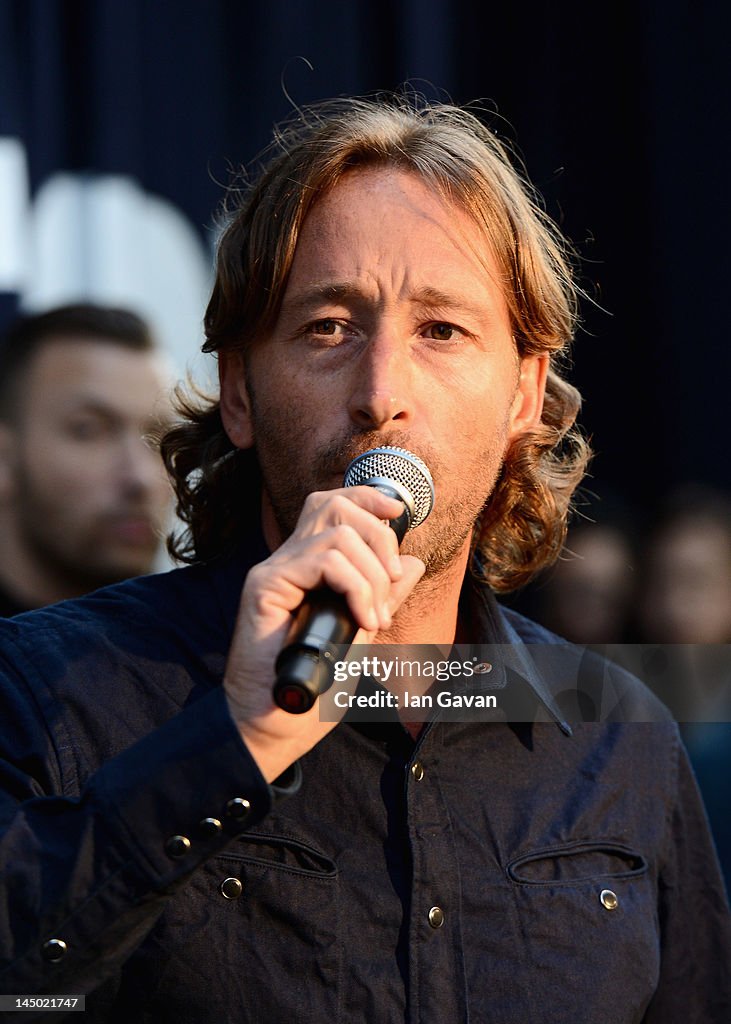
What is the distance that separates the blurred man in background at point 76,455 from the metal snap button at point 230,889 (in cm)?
232

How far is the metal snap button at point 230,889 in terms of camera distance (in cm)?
176

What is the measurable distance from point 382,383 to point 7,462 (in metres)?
2.63

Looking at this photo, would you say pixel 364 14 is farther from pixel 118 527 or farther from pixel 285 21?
pixel 118 527

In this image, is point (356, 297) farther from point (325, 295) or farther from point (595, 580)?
point (595, 580)

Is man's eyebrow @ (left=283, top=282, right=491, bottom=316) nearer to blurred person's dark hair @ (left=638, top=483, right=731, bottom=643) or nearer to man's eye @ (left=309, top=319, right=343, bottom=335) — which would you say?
man's eye @ (left=309, top=319, right=343, bottom=335)

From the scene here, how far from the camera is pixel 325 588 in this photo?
1356mm

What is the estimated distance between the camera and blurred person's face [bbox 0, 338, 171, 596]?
4.07m

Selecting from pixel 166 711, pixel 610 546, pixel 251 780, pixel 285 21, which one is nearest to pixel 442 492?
pixel 166 711

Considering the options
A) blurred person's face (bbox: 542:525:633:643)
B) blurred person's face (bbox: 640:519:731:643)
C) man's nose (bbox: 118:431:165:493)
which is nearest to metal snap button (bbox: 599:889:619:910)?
blurred person's face (bbox: 542:525:633:643)

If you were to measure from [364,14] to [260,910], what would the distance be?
3.48 metres

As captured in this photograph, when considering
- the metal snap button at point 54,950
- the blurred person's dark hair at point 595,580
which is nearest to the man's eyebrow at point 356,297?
the metal snap button at point 54,950

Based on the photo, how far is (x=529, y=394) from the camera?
2434 mm

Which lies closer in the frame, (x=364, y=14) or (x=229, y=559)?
(x=229, y=559)
